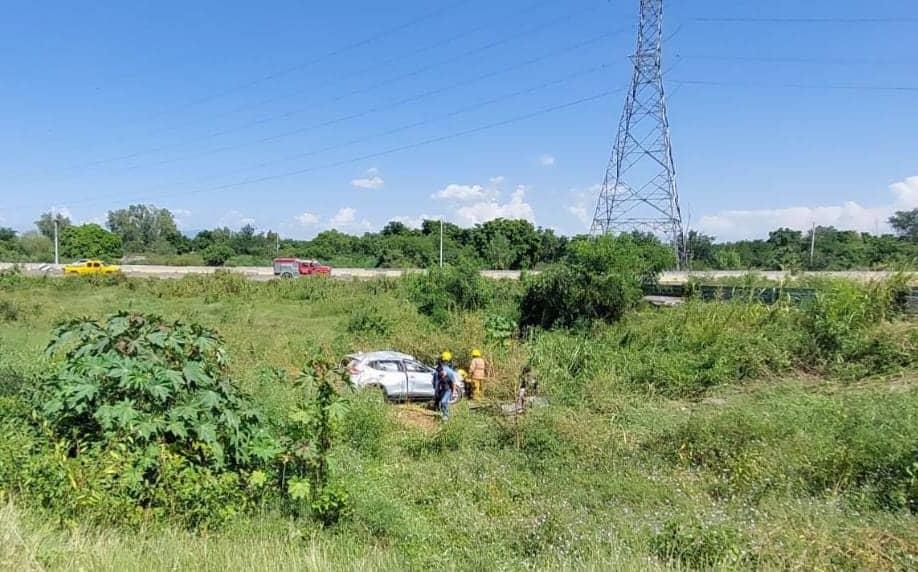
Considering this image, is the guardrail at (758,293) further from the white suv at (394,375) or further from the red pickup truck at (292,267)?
the red pickup truck at (292,267)

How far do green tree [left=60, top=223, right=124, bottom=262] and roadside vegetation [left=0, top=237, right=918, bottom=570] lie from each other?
57129 millimetres

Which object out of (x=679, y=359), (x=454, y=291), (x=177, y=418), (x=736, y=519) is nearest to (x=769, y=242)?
(x=454, y=291)

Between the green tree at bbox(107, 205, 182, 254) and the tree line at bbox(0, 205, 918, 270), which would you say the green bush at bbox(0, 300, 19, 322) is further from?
the green tree at bbox(107, 205, 182, 254)

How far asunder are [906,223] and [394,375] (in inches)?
1683

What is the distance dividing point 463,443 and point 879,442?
524cm

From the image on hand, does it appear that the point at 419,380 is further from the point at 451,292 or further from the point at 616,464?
the point at 451,292

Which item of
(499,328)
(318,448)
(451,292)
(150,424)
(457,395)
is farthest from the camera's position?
(451,292)

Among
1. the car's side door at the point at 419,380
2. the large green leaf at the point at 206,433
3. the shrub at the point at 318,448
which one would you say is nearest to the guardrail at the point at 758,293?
the car's side door at the point at 419,380

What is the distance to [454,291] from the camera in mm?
22078

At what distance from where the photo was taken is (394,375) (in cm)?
1301

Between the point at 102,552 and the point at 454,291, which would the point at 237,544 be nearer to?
the point at 102,552

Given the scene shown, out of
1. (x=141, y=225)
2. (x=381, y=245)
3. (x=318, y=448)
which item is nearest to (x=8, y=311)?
(x=318, y=448)

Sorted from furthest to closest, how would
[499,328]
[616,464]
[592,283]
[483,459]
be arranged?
1. [499,328]
2. [592,283]
3. [483,459]
4. [616,464]

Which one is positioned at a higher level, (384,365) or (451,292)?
(451,292)
